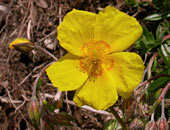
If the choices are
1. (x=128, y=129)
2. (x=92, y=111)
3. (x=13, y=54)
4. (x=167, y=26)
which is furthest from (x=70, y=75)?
(x=13, y=54)

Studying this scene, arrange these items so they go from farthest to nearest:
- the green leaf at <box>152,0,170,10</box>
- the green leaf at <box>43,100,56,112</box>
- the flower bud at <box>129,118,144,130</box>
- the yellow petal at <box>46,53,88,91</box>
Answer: the green leaf at <box>152,0,170,10</box>
the green leaf at <box>43,100,56,112</box>
the flower bud at <box>129,118,144,130</box>
the yellow petal at <box>46,53,88,91</box>

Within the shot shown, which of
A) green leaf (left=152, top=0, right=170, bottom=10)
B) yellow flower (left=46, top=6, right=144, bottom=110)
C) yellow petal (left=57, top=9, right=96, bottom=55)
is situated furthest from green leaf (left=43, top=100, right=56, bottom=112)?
green leaf (left=152, top=0, right=170, bottom=10)

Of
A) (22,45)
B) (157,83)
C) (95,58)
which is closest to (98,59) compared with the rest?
(95,58)

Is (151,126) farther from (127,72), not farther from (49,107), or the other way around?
(49,107)

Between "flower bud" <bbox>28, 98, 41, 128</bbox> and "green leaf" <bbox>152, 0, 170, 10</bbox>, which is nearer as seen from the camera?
"flower bud" <bbox>28, 98, 41, 128</bbox>

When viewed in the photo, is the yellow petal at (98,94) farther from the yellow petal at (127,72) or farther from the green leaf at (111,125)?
the green leaf at (111,125)

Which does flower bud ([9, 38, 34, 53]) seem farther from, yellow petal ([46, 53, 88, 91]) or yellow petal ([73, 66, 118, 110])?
yellow petal ([73, 66, 118, 110])

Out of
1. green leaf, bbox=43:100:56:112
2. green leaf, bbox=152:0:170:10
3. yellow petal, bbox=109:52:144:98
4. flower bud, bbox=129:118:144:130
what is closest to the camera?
yellow petal, bbox=109:52:144:98

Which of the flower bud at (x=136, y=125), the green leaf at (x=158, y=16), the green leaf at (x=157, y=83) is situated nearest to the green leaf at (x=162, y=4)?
the green leaf at (x=158, y=16)
